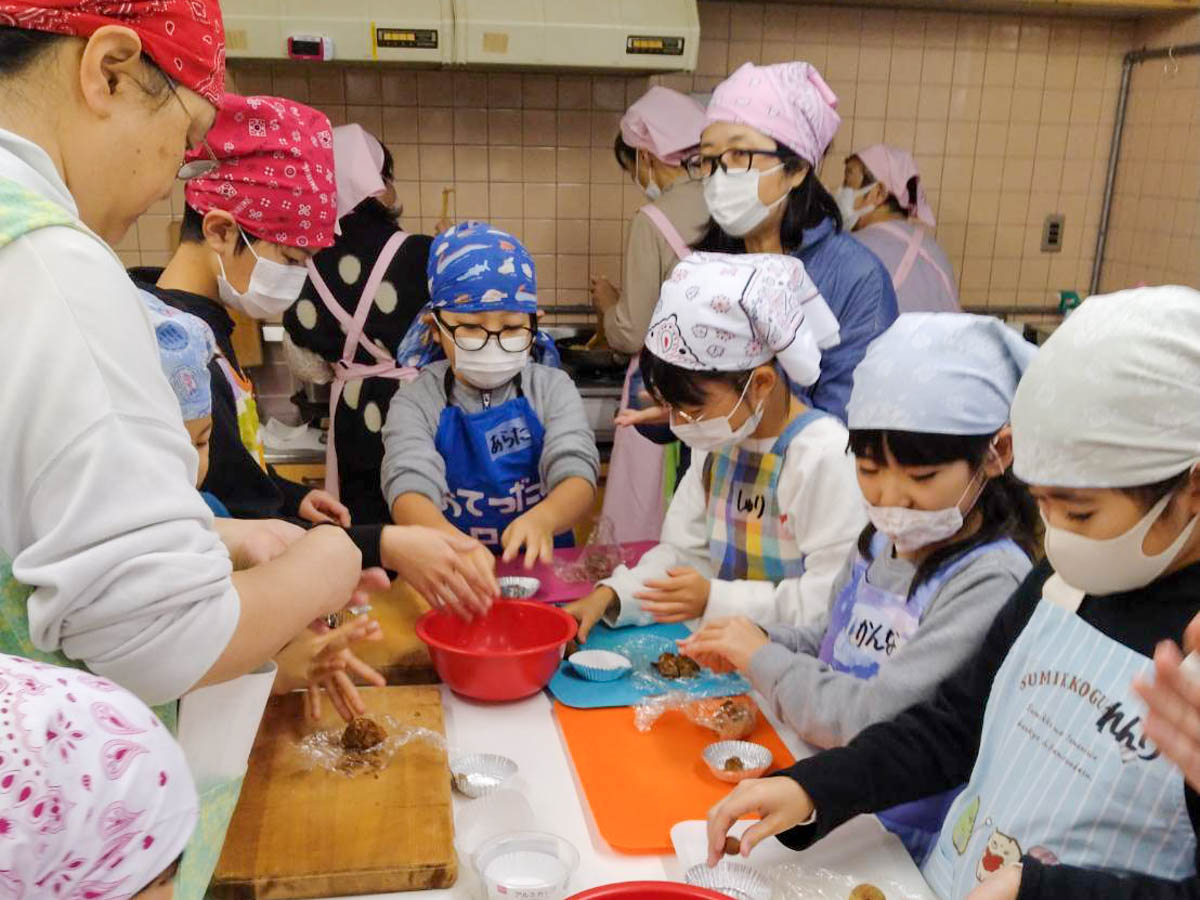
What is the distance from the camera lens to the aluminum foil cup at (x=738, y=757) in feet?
4.11

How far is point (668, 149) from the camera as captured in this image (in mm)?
3256

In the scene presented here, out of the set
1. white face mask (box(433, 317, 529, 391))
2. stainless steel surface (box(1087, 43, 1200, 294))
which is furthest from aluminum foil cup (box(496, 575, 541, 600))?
stainless steel surface (box(1087, 43, 1200, 294))

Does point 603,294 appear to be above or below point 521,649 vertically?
above

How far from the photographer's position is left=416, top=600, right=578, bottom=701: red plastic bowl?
4.60ft

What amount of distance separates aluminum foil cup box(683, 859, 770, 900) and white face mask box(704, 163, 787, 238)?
1.91 metres

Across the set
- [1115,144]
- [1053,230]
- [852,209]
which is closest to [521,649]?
[852,209]

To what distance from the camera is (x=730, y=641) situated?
1.39 m

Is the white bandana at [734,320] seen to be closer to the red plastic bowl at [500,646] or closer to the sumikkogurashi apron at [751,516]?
the sumikkogurashi apron at [751,516]

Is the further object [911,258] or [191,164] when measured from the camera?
[911,258]

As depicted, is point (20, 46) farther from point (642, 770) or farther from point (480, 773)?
point (642, 770)

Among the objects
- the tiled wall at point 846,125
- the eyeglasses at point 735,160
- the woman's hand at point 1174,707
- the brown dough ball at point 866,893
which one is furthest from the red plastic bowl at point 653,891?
the tiled wall at point 846,125

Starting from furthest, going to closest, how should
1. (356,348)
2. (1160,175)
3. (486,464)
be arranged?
(1160,175) < (356,348) < (486,464)

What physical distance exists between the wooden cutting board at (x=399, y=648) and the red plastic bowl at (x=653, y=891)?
680mm

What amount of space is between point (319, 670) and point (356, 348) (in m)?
1.67
